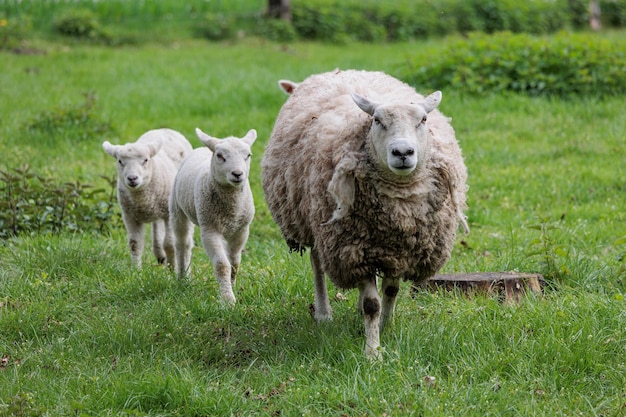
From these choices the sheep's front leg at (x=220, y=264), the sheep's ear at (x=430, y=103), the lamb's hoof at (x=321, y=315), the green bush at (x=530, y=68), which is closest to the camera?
the sheep's ear at (x=430, y=103)

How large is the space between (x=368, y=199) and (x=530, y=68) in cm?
779

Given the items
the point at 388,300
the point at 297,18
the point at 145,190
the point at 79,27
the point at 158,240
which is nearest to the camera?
the point at 388,300

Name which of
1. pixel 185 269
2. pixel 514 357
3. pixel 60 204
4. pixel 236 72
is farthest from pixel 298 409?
pixel 236 72

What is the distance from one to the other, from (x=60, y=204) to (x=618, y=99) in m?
7.30

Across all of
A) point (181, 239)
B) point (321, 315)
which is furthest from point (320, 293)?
point (181, 239)

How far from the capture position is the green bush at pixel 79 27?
17.6 metres

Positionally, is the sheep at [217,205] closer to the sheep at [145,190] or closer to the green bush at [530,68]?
the sheep at [145,190]

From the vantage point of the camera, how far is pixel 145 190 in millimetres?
6492

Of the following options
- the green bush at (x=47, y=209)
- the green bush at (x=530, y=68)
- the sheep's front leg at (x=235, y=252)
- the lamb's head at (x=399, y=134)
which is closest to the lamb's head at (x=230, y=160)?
the sheep's front leg at (x=235, y=252)

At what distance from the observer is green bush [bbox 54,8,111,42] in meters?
17.6

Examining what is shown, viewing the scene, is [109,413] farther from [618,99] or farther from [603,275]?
[618,99]

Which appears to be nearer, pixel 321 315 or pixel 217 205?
pixel 321 315

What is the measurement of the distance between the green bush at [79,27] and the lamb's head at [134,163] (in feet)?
39.2

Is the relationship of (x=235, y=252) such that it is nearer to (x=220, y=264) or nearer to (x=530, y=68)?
(x=220, y=264)
